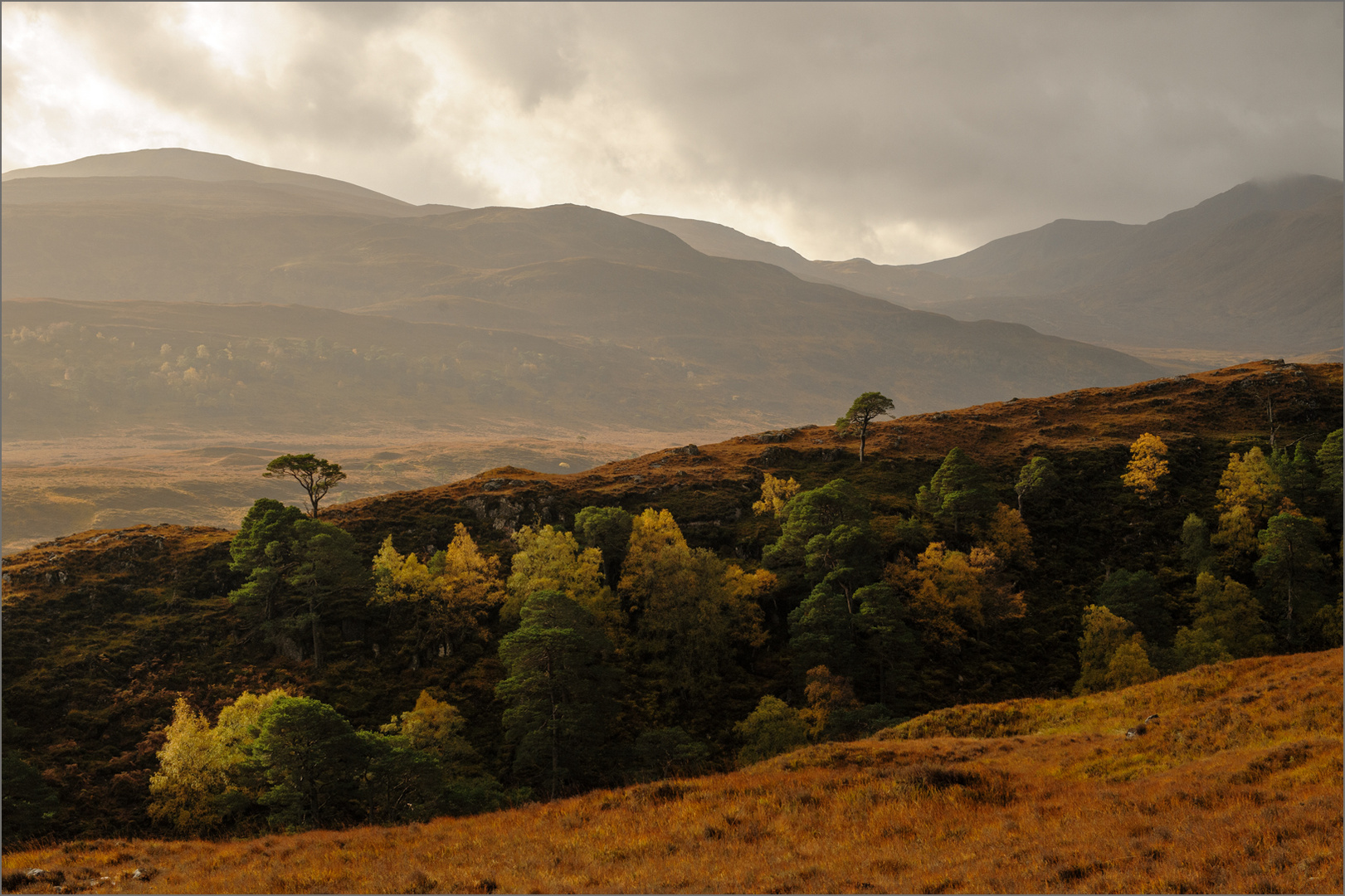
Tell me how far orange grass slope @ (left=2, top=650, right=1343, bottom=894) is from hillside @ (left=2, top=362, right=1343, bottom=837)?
24.2 m

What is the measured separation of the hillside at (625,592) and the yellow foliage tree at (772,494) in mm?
2380

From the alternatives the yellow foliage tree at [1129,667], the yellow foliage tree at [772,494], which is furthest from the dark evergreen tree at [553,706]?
the yellow foliage tree at [772,494]

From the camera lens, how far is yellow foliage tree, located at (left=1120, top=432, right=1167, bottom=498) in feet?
290

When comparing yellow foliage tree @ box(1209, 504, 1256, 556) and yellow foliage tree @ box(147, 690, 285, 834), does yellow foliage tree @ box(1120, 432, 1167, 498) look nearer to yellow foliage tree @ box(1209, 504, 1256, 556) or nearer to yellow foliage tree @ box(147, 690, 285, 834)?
yellow foliage tree @ box(1209, 504, 1256, 556)

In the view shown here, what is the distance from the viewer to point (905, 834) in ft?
69.7

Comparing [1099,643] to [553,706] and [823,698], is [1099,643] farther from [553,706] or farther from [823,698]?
[553,706]

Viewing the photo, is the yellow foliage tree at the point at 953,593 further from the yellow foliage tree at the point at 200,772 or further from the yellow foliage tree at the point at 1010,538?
the yellow foliage tree at the point at 200,772

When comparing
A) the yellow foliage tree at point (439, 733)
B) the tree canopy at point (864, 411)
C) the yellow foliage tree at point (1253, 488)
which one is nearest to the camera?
the yellow foliage tree at point (439, 733)

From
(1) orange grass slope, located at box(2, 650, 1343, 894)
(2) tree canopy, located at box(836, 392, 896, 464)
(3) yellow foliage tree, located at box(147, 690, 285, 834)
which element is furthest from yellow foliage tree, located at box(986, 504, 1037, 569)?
(3) yellow foliage tree, located at box(147, 690, 285, 834)

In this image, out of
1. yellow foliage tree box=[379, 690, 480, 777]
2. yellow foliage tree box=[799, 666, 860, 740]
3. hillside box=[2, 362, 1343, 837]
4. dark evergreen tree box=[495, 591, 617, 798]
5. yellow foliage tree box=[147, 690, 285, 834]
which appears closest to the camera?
yellow foliage tree box=[147, 690, 285, 834]

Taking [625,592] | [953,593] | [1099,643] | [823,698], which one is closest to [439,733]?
[625,592]

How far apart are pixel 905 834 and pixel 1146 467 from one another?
86.5 metres

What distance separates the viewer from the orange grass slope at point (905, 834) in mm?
17219

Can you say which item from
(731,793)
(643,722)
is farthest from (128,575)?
(731,793)
